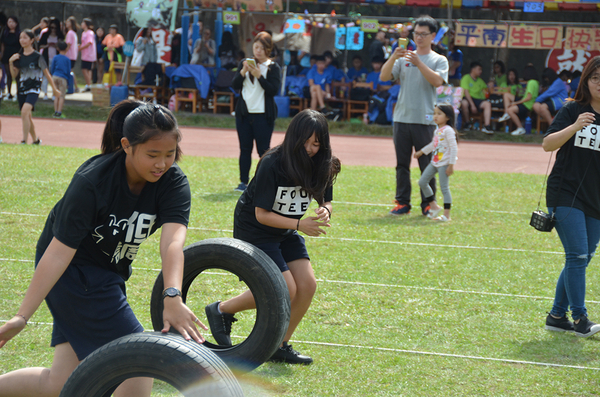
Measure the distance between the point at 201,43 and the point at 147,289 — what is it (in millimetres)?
14638

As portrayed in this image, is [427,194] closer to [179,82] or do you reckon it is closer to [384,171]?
[384,171]

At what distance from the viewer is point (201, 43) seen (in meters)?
18.6

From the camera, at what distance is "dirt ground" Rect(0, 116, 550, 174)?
1335 centimetres

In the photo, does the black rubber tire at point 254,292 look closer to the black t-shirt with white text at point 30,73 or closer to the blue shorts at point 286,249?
the blue shorts at point 286,249

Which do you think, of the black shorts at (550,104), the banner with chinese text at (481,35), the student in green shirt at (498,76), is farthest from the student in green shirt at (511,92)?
the banner with chinese text at (481,35)

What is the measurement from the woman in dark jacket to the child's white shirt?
7.69 feet

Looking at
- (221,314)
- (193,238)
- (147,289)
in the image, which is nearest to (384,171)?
(193,238)

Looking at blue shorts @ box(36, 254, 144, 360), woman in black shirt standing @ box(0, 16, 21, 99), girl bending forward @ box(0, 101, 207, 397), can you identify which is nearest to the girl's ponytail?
girl bending forward @ box(0, 101, 207, 397)

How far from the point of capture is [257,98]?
8891 mm

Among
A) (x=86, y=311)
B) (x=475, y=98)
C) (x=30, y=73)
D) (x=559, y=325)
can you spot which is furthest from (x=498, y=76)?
(x=86, y=311)

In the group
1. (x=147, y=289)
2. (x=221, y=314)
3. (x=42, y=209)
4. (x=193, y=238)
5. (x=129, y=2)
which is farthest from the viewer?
(x=129, y=2)

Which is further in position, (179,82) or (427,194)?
(179,82)

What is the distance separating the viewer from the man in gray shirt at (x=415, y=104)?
8.22 metres

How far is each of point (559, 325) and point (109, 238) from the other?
3.38m
